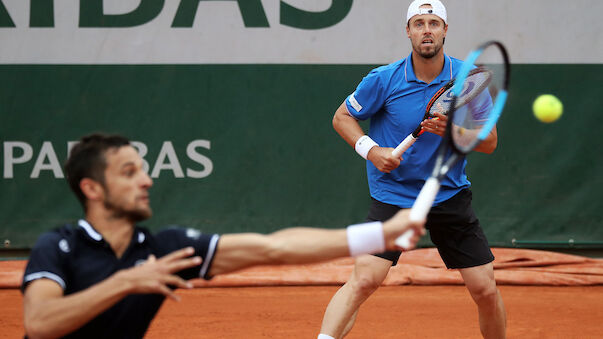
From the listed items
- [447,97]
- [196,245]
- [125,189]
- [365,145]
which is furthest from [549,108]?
[125,189]

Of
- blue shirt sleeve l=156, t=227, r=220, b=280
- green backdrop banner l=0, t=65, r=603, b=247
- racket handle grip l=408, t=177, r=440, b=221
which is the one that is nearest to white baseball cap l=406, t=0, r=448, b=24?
racket handle grip l=408, t=177, r=440, b=221

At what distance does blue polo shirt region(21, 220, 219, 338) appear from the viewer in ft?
6.94

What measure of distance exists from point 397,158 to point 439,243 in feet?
1.58

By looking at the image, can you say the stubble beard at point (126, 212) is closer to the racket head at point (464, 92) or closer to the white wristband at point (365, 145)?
the white wristband at point (365, 145)

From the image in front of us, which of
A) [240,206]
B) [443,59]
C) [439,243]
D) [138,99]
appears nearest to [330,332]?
[439,243]

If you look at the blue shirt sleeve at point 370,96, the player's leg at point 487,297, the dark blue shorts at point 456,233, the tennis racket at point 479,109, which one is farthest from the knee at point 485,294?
the blue shirt sleeve at point 370,96

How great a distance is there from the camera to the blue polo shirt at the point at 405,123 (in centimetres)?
367

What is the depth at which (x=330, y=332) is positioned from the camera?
11.6ft

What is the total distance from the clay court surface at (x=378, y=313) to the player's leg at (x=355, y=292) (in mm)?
1001

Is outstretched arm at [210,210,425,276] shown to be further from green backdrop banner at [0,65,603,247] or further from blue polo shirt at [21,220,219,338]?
green backdrop banner at [0,65,603,247]

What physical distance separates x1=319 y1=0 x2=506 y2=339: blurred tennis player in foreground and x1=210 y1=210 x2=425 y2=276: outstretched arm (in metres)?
1.35

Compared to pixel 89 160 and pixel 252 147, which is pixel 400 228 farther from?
pixel 252 147

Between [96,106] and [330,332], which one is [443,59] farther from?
[96,106]

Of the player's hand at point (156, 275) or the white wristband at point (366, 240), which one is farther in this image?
the white wristband at point (366, 240)
